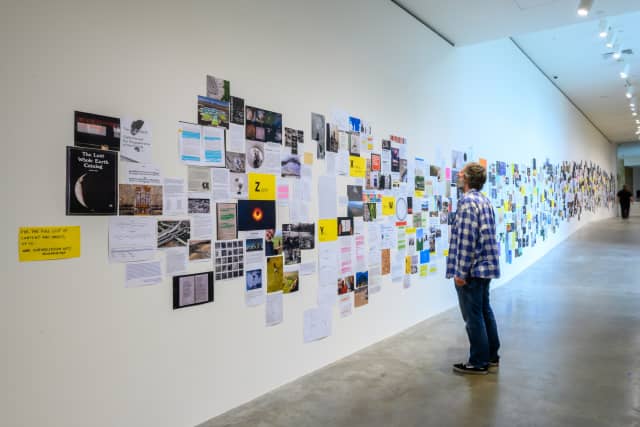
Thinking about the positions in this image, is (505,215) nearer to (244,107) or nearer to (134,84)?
Answer: (244,107)

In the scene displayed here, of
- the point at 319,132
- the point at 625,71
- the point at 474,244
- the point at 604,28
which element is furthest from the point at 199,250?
the point at 625,71

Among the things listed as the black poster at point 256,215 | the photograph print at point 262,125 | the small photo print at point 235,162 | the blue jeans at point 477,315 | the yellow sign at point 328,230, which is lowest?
the blue jeans at point 477,315

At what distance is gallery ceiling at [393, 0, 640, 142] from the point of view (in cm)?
465

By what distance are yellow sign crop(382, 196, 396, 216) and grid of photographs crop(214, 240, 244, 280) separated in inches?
71.9

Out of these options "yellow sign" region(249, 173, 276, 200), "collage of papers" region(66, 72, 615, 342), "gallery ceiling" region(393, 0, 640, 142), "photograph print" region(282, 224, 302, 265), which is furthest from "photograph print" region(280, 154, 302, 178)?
"gallery ceiling" region(393, 0, 640, 142)

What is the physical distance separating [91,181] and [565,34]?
8310mm

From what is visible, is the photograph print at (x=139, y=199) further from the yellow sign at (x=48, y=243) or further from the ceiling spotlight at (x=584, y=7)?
the ceiling spotlight at (x=584, y=7)

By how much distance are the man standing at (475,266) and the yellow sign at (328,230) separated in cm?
91

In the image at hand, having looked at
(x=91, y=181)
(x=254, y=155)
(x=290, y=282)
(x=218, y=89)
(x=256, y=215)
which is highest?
(x=218, y=89)

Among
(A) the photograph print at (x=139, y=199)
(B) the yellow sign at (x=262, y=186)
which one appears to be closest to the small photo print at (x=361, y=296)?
(B) the yellow sign at (x=262, y=186)

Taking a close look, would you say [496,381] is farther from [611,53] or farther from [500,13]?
[611,53]

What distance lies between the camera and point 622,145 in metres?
25.0

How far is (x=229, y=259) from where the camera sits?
9.28ft

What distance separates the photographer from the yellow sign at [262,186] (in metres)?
2.97
